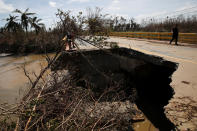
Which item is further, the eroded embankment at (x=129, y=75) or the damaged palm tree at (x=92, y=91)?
the eroded embankment at (x=129, y=75)

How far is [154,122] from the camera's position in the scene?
15.9 feet

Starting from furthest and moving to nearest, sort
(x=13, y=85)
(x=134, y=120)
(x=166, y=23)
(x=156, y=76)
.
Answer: (x=166, y=23) → (x=13, y=85) → (x=156, y=76) → (x=134, y=120)

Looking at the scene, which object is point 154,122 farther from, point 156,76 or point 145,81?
point 145,81

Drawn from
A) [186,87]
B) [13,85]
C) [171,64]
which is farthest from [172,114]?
[13,85]

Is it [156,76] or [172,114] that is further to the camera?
[156,76]

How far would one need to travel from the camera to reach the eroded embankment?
5.47 m

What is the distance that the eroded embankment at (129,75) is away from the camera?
5473mm

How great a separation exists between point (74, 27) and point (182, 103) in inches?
148

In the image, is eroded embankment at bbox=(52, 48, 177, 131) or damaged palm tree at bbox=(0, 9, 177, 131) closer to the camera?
damaged palm tree at bbox=(0, 9, 177, 131)

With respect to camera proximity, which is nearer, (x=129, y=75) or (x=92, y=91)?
(x=92, y=91)

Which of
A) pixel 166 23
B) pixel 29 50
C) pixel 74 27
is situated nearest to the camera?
pixel 74 27

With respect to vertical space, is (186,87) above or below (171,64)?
below

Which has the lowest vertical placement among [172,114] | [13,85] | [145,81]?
[13,85]

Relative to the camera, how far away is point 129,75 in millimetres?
10469
